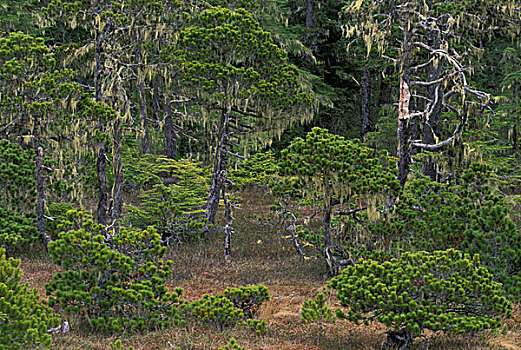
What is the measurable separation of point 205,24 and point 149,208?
5.64 meters

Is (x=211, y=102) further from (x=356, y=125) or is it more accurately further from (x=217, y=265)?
(x=356, y=125)

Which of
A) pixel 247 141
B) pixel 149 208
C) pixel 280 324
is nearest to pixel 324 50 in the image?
pixel 247 141

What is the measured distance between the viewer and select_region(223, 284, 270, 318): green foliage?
9680 mm

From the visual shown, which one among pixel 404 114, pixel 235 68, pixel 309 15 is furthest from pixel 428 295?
pixel 309 15

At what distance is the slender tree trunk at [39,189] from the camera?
1363cm

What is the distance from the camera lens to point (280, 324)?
981cm

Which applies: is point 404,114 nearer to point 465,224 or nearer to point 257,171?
point 465,224

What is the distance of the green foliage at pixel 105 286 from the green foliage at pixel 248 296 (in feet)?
3.49

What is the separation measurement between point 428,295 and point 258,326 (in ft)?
9.27

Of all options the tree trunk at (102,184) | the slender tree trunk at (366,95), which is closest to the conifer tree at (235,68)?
the tree trunk at (102,184)

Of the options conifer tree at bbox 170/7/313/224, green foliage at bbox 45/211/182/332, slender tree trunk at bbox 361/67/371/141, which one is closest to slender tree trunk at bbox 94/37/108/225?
conifer tree at bbox 170/7/313/224

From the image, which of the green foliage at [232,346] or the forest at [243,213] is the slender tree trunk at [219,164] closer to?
the forest at [243,213]

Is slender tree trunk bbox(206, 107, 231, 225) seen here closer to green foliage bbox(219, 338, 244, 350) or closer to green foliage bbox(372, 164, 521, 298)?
green foliage bbox(372, 164, 521, 298)

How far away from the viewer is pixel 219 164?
16.2m
